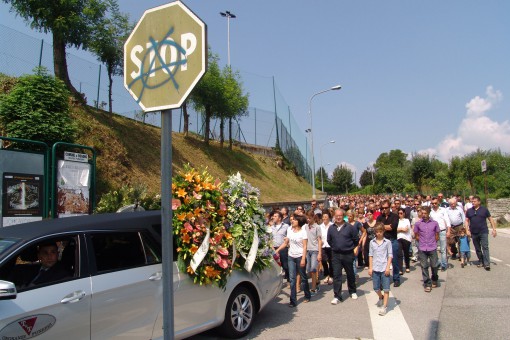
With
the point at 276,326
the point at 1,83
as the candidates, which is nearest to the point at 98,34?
the point at 1,83

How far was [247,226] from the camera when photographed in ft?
19.6

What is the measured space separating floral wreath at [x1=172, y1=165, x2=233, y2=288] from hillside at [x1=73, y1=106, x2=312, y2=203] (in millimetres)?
1559

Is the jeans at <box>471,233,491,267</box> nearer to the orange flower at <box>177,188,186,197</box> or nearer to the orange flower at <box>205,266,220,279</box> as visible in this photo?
the orange flower at <box>205,266,220,279</box>

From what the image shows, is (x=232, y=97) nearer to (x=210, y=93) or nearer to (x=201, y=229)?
(x=210, y=93)

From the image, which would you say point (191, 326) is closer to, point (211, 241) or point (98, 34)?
point (211, 241)

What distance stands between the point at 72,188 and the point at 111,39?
1062 cm

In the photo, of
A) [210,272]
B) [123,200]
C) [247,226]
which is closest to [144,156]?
[123,200]

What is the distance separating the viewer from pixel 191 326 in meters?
5.07

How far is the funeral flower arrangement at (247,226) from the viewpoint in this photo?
5.83 metres

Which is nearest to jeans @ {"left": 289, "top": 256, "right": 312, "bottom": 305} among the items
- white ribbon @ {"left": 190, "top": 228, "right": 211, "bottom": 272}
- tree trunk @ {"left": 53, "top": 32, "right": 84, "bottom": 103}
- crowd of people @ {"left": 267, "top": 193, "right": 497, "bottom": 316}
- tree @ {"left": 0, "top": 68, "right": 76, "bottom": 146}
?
crowd of people @ {"left": 267, "top": 193, "right": 497, "bottom": 316}

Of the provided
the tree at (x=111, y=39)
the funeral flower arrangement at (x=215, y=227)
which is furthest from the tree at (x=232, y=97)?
the funeral flower arrangement at (x=215, y=227)

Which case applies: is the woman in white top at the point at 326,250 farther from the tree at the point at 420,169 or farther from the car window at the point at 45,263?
the tree at the point at 420,169

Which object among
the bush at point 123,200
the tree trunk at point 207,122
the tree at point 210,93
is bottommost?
the bush at point 123,200

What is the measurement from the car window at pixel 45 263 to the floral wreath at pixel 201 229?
1276mm
